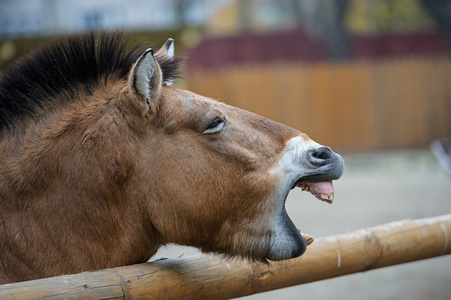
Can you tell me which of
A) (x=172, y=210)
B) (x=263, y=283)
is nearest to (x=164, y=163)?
(x=172, y=210)

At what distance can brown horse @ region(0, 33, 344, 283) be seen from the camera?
94.6 inches

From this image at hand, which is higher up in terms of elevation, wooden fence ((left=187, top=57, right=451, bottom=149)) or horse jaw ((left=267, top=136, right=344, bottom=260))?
horse jaw ((left=267, top=136, right=344, bottom=260))

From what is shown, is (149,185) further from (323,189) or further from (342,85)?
(342,85)

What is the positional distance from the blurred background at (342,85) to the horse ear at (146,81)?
0.55 meters

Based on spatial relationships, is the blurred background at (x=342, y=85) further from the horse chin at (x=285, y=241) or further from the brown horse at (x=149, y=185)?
the horse chin at (x=285, y=241)

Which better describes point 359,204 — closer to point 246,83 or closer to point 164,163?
point 246,83

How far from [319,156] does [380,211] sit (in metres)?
8.43

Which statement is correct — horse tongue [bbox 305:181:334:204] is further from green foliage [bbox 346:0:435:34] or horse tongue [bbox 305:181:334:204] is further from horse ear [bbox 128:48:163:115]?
green foliage [bbox 346:0:435:34]

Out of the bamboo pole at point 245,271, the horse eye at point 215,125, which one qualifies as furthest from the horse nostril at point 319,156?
the bamboo pole at point 245,271

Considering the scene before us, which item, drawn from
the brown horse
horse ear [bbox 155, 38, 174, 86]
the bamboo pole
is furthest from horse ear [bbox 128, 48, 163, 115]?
the bamboo pole

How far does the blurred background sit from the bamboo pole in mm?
1152

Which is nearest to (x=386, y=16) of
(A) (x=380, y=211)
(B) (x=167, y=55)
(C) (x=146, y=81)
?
(A) (x=380, y=211)

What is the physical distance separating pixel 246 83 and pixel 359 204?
25.0ft

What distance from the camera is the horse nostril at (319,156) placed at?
2.36 meters
